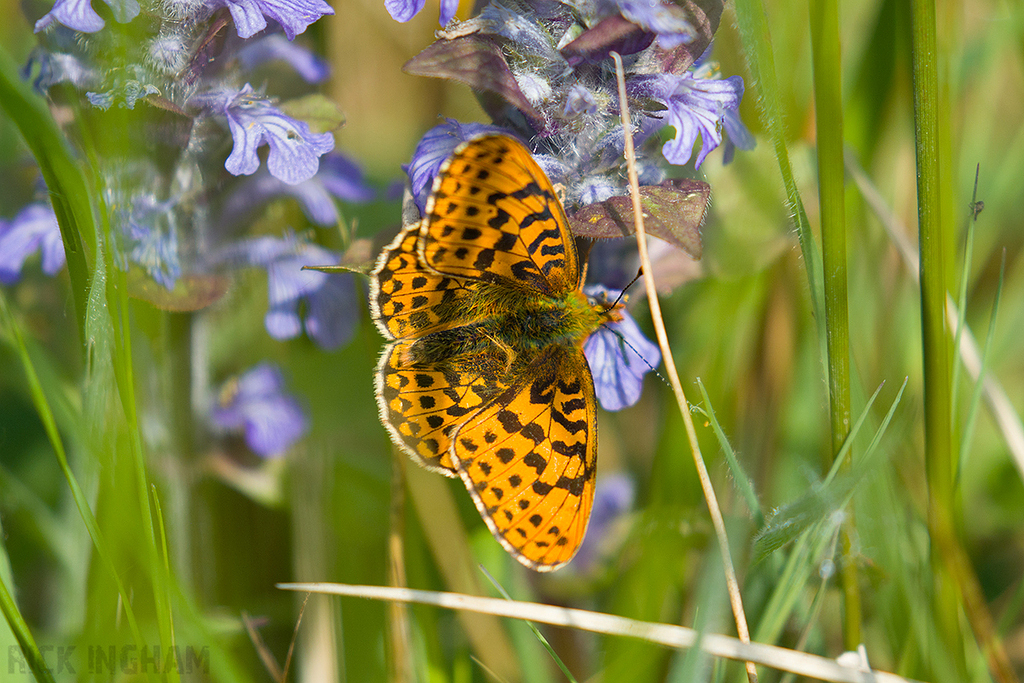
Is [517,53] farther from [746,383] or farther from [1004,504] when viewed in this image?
[1004,504]

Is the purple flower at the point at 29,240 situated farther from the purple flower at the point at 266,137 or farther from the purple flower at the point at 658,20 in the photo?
the purple flower at the point at 658,20

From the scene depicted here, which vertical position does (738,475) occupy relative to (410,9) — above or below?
below

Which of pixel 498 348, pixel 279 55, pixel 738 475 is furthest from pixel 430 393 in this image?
pixel 279 55

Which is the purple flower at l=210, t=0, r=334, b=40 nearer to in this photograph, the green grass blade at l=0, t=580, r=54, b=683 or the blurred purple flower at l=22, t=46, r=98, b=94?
the blurred purple flower at l=22, t=46, r=98, b=94

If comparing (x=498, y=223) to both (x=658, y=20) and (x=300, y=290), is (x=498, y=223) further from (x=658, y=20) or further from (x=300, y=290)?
(x=300, y=290)

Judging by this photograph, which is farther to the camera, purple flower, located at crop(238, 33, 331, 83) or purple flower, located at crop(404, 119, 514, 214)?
purple flower, located at crop(238, 33, 331, 83)

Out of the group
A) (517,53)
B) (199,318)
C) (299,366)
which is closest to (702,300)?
(517,53)

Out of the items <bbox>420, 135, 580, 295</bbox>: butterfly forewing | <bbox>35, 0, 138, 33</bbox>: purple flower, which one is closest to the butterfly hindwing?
<bbox>420, 135, 580, 295</bbox>: butterfly forewing
